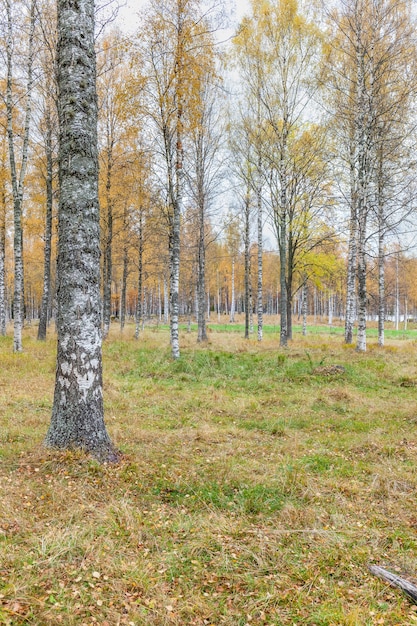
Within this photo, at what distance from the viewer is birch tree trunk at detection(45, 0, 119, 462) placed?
441 centimetres

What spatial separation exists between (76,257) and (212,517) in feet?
10.5

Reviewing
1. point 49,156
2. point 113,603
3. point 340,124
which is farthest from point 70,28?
point 340,124

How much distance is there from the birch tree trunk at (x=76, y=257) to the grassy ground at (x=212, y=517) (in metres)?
0.42

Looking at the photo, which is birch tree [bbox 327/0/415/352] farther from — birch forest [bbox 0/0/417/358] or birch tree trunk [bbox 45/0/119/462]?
birch tree trunk [bbox 45/0/119/462]

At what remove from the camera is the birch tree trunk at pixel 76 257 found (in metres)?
4.41

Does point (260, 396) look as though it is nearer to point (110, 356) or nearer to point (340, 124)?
point (110, 356)

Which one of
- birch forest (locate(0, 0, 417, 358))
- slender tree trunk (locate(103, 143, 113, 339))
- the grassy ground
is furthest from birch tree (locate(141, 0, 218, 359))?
the grassy ground

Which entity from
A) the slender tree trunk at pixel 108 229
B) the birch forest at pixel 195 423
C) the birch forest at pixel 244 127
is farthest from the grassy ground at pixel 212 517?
the slender tree trunk at pixel 108 229

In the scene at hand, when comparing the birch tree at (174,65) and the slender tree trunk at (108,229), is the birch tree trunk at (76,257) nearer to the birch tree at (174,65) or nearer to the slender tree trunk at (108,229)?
the birch tree at (174,65)

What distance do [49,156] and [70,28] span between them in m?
12.9

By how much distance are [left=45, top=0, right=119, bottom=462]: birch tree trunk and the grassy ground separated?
421 millimetres

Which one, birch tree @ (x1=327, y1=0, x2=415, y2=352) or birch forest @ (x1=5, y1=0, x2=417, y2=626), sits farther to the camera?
birch tree @ (x1=327, y1=0, x2=415, y2=352)

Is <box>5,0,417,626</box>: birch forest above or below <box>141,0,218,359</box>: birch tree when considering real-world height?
below

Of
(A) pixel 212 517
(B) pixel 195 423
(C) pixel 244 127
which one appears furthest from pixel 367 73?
(A) pixel 212 517
